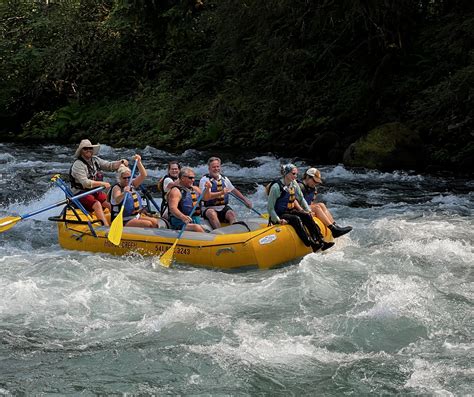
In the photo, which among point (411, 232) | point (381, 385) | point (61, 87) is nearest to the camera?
point (381, 385)

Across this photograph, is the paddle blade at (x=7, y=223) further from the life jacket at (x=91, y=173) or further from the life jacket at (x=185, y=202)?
the life jacket at (x=185, y=202)

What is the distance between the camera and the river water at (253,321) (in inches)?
199

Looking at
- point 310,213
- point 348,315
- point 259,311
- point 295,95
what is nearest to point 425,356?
point 348,315

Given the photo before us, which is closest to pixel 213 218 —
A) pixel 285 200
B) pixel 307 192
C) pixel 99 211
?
pixel 285 200

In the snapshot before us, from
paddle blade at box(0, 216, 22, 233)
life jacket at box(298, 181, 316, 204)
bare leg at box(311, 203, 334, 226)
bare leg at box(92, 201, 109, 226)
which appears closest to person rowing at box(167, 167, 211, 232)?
bare leg at box(92, 201, 109, 226)

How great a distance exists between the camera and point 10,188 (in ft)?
44.4

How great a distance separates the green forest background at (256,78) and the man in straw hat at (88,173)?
6.64m

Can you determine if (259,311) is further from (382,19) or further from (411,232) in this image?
(382,19)

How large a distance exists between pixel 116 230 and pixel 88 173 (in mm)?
1236

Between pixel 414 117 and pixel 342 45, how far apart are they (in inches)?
101

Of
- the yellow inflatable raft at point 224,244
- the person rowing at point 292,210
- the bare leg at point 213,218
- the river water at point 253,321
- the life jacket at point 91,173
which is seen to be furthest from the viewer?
the life jacket at point 91,173

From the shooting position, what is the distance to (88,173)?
905 cm

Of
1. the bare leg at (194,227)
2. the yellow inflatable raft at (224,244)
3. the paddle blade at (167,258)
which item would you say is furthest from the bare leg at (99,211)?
the paddle blade at (167,258)

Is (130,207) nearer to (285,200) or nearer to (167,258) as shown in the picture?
(167,258)
